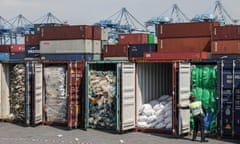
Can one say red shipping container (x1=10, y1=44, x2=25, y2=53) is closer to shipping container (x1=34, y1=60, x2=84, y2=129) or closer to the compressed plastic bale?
shipping container (x1=34, y1=60, x2=84, y2=129)

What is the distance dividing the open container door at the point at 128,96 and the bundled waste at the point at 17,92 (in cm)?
514

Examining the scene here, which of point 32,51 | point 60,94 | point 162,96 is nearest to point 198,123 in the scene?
point 162,96

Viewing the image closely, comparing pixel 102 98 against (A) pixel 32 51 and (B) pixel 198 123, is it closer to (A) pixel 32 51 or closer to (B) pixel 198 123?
(B) pixel 198 123

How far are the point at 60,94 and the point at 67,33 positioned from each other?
24.6 metres

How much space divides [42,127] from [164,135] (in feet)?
17.3

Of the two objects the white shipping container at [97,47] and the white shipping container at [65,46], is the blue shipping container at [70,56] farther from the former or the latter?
the white shipping container at [97,47]

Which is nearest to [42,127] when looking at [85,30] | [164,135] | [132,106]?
[132,106]

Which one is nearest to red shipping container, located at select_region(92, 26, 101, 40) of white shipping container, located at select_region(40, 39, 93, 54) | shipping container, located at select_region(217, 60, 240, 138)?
white shipping container, located at select_region(40, 39, 93, 54)

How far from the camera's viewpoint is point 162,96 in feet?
60.5

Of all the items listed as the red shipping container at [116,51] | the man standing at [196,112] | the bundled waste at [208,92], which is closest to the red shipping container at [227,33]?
the red shipping container at [116,51]

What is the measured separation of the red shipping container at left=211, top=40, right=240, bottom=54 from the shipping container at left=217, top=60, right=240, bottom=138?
1704cm

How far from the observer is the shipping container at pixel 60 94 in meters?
18.4

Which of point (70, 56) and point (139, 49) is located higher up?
point (139, 49)

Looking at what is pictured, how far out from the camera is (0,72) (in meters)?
20.4
